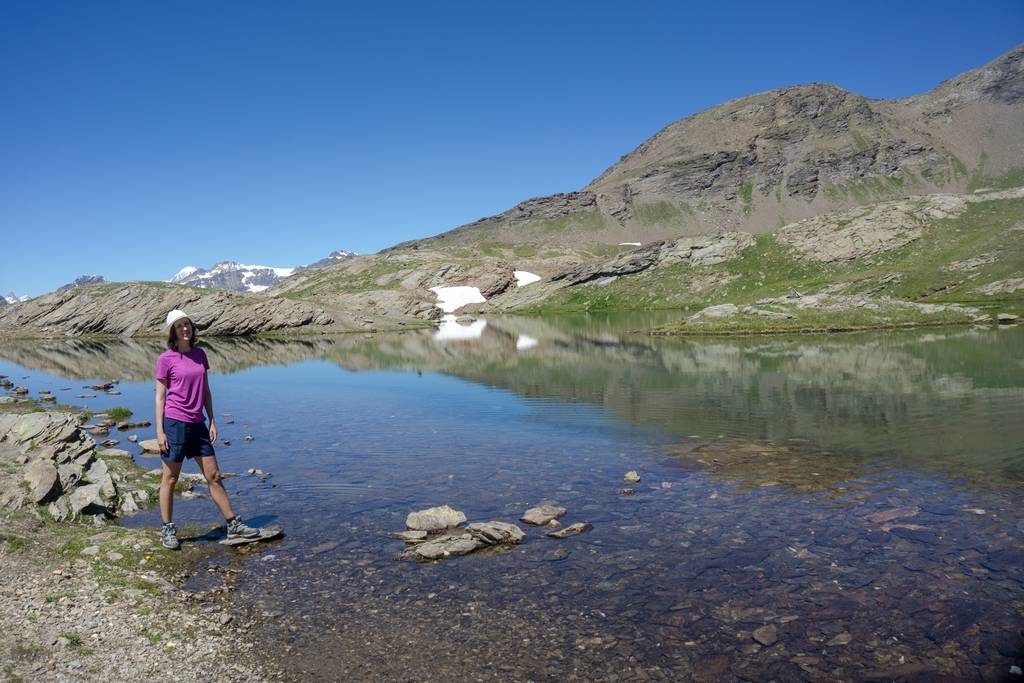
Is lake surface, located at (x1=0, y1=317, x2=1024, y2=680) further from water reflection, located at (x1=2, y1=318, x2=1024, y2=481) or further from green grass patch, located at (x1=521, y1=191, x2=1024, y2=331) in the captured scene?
green grass patch, located at (x1=521, y1=191, x2=1024, y2=331)

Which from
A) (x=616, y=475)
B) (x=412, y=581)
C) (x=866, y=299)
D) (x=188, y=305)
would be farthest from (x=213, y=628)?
(x=188, y=305)

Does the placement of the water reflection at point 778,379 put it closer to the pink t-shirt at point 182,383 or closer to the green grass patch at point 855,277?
the pink t-shirt at point 182,383

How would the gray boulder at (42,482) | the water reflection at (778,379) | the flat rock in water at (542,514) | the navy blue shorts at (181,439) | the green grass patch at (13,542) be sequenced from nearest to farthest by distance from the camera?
1. the green grass patch at (13,542)
2. the navy blue shorts at (181,439)
3. the flat rock in water at (542,514)
4. the gray boulder at (42,482)
5. the water reflection at (778,379)

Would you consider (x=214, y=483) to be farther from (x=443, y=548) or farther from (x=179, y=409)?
(x=443, y=548)

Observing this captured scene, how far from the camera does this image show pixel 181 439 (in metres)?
14.2

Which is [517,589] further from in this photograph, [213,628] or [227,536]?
[227,536]

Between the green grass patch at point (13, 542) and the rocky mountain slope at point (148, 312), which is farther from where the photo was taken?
the rocky mountain slope at point (148, 312)

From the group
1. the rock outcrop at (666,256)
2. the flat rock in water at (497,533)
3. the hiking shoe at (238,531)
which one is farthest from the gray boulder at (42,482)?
the rock outcrop at (666,256)

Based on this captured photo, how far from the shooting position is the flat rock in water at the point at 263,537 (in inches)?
569

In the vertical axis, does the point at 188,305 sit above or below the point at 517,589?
above

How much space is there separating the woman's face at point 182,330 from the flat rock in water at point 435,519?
652cm

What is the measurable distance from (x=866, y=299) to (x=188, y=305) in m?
116

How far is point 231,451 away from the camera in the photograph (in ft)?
84.0

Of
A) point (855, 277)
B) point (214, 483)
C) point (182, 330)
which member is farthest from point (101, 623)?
point (855, 277)
